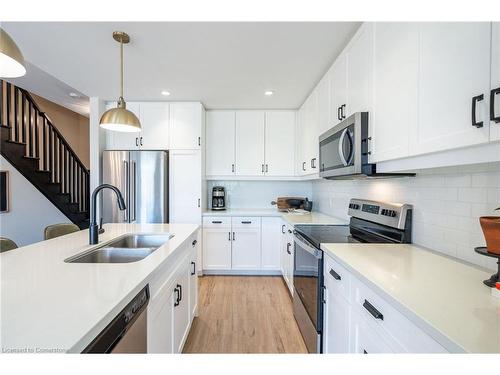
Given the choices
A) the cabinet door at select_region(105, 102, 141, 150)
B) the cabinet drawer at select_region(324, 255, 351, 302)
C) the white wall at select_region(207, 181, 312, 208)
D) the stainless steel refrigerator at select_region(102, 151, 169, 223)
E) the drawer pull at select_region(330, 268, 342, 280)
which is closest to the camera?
the cabinet drawer at select_region(324, 255, 351, 302)

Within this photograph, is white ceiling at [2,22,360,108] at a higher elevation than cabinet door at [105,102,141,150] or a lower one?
higher

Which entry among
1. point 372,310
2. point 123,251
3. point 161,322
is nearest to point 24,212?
point 123,251

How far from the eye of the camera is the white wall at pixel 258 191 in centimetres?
387

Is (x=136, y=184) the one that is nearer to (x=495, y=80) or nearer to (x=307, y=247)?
(x=307, y=247)

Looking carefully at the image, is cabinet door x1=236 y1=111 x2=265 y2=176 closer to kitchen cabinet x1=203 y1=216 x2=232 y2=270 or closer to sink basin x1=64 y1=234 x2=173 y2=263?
kitchen cabinet x1=203 y1=216 x2=232 y2=270

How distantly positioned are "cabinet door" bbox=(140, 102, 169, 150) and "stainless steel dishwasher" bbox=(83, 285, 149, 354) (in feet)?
8.59

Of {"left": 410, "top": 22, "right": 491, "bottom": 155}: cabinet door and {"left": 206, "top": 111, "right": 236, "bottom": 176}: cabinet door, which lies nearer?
{"left": 410, "top": 22, "right": 491, "bottom": 155}: cabinet door

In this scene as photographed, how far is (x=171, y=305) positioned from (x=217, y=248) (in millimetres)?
1903

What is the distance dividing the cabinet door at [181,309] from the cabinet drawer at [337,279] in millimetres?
953

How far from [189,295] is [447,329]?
1.70 metres

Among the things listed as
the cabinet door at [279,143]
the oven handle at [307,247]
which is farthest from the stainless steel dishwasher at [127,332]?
the cabinet door at [279,143]

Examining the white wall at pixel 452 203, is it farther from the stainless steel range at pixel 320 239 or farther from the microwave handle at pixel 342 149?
the microwave handle at pixel 342 149

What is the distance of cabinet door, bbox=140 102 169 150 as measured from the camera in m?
3.25

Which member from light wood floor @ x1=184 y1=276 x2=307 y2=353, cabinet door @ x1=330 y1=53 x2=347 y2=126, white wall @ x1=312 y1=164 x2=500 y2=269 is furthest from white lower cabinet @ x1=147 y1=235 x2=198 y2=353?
cabinet door @ x1=330 y1=53 x2=347 y2=126
